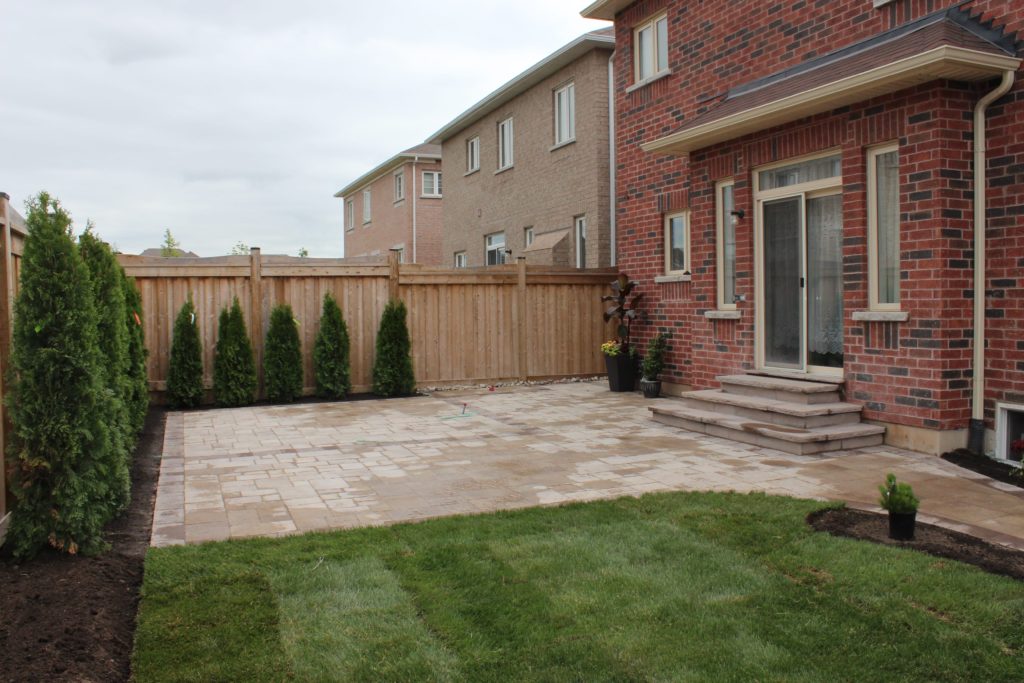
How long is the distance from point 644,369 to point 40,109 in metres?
9.61

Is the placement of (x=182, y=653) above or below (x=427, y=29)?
below

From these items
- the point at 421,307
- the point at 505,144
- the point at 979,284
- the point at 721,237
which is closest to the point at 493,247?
the point at 505,144

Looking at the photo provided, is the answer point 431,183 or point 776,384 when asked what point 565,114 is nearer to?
point 776,384

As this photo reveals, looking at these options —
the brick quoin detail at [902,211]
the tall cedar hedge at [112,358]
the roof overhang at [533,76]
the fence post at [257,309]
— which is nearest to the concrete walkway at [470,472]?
the tall cedar hedge at [112,358]

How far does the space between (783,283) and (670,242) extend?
10.2 ft

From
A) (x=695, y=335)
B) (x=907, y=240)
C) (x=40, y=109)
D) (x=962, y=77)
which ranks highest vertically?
(x=40, y=109)

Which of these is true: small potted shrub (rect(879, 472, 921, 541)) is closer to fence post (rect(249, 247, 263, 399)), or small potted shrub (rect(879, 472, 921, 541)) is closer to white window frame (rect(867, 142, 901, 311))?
white window frame (rect(867, 142, 901, 311))

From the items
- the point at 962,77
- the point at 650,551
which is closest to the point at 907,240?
the point at 962,77

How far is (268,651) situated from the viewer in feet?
10.0

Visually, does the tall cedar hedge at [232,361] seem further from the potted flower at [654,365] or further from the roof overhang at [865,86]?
the roof overhang at [865,86]

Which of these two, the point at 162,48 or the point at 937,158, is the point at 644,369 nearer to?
the point at 937,158

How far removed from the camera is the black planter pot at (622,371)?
Result: 1215cm

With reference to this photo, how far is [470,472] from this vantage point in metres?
6.45

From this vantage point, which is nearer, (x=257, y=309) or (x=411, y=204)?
(x=257, y=309)
